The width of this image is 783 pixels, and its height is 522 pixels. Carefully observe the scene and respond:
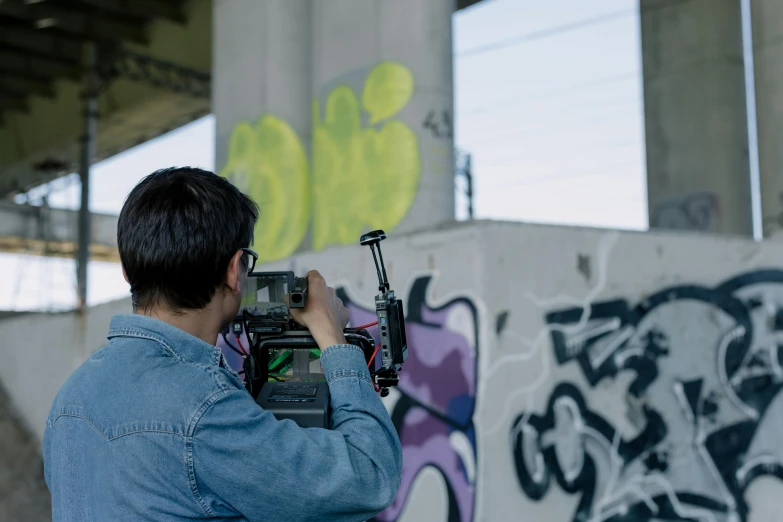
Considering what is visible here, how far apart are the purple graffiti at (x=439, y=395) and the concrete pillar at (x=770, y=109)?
11.7ft

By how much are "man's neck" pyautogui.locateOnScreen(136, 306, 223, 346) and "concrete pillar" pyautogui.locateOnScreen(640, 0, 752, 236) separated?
406 inches

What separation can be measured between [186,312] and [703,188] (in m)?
10.7

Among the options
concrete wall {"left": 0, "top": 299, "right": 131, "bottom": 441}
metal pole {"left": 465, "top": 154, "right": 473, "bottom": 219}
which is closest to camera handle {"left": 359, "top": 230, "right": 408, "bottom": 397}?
concrete wall {"left": 0, "top": 299, "right": 131, "bottom": 441}

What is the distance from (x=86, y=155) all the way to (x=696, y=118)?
15670mm

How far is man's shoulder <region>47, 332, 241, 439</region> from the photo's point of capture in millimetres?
1559

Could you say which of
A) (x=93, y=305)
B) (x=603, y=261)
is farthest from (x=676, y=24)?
(x=93, y=305)

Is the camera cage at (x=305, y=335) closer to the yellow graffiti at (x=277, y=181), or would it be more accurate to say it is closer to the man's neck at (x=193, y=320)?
the man's neck at (x=193, y=320)

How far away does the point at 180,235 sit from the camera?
65.1 inches

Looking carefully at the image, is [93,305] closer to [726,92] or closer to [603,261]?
[603,261]

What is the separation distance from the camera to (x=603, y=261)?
6.12m

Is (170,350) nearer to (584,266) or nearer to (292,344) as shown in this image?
(292,344)

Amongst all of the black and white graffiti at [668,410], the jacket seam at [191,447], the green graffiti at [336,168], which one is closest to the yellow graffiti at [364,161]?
the green graffiti at [336,168]

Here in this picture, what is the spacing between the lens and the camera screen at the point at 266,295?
2.04 meters

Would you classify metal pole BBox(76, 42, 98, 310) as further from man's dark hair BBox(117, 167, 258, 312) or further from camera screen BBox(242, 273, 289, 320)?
man's dark hair BBox(117, 167, 258, 312)
